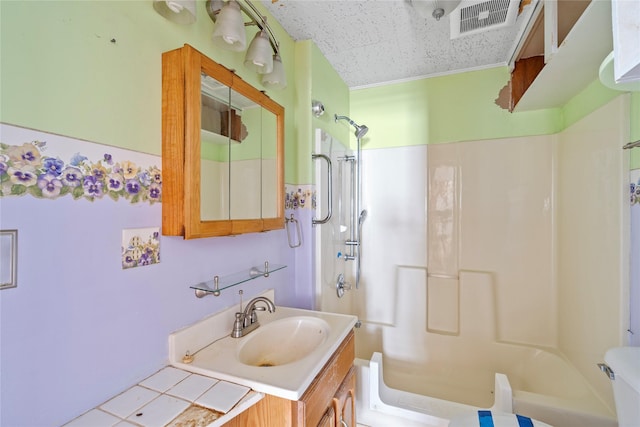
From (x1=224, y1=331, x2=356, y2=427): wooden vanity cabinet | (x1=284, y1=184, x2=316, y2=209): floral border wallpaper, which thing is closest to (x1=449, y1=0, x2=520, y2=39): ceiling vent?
(x1=284, y1=184, x2=316, y2=209): floral border wallpaper

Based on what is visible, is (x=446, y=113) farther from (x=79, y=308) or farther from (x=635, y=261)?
(x=79, y=308)

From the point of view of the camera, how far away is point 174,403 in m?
0.66

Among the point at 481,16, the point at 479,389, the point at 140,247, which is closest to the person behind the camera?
the point at 140,247

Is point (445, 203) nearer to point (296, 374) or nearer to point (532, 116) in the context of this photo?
point (532, 116)

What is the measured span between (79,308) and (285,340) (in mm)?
758

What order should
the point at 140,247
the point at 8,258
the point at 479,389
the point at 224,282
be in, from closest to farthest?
the point at 8,258 → the point at 140,247 → the point at 224,282 → the point at 479,389

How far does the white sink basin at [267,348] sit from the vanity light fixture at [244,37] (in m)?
1.04

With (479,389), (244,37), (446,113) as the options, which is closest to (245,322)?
(244,37)

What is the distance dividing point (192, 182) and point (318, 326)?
79cm

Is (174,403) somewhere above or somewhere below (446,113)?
below

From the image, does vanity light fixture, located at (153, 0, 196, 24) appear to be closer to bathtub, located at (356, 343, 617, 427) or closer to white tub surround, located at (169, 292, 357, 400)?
white tub surround, located at (169, 292, 357, 400)

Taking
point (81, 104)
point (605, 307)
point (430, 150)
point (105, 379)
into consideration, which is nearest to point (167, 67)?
point (81, 104)

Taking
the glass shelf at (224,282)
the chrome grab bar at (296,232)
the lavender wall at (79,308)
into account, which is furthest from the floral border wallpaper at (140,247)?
the chrome grab bar at (296,232)

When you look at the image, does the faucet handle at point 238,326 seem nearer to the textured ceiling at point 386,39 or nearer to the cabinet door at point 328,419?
the cabinet door at point 328,419
